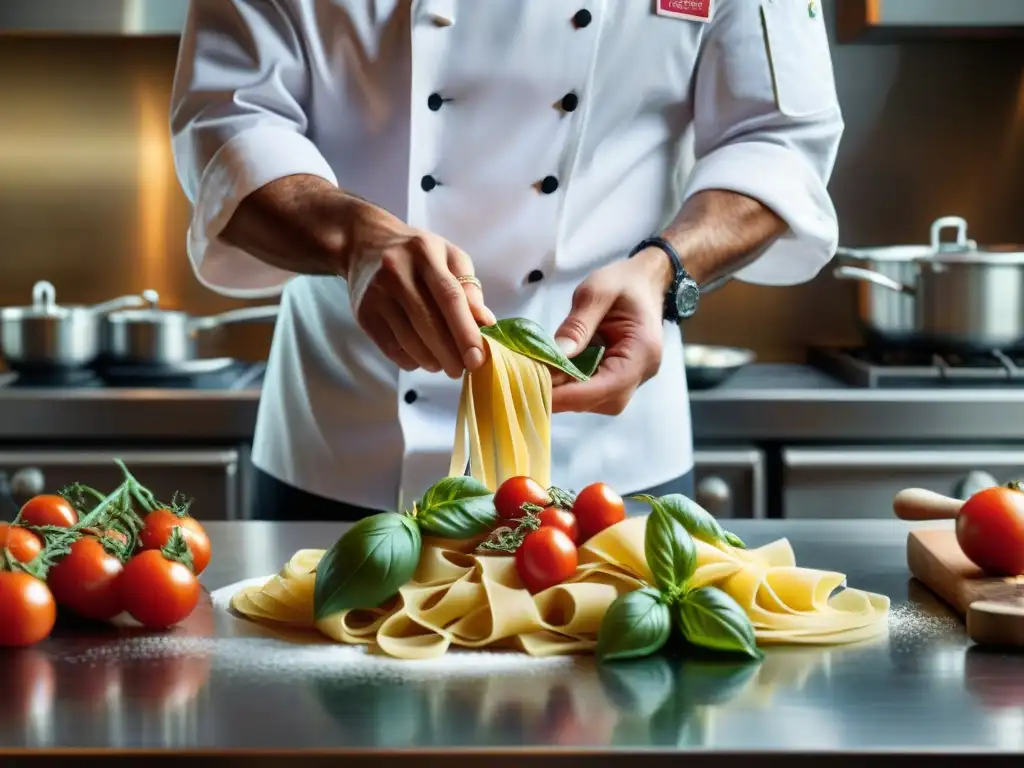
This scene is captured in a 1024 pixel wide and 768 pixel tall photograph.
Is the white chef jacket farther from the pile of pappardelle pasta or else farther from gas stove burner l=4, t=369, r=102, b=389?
gas stove burner l=4, t=369, r=102, b=389

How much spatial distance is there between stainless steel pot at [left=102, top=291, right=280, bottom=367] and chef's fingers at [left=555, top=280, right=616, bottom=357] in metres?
1.26

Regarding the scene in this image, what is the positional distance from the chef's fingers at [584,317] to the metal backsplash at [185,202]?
165cm

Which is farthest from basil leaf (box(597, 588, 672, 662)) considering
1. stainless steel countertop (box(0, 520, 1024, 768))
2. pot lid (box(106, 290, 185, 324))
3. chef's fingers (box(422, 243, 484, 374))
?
pot lid (box(106, 290, 185, 324))

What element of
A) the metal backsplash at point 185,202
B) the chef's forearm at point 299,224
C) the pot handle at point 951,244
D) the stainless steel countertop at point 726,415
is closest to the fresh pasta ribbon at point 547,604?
the chef's forearm at point 299,224

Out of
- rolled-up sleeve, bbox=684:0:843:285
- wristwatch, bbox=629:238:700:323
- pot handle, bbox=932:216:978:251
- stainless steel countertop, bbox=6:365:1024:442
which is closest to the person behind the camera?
wristwatch, bbox=629:238:700:323

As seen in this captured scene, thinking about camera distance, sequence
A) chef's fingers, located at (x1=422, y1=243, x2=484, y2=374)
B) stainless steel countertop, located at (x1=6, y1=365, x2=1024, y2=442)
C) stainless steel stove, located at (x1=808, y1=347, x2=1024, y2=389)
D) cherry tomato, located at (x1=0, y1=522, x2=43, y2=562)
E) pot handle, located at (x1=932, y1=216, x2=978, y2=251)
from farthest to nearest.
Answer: pot handle, located at (x1=932, y1=216, x2=978, y2=251) < stainless steel stove, located at (x1=808, y1=347, x2=1024, y2=389) < stainless steel countertop, located at (x1=6, y1=365, x2=1024, y2=442) < chef's fingers, located at (x1=422, y1=243, x2=484, y2=374) < cherry tomato, located at (x1=0, y1=522, x2=43, y2=562)

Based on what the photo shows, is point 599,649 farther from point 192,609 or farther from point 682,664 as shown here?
point 192,609

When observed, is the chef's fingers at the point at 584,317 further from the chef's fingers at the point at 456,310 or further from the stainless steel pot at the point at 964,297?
the stainless steel pot at the point at 964,297

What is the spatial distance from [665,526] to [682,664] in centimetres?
10

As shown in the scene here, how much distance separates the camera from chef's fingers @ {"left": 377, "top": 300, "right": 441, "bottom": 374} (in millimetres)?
1308

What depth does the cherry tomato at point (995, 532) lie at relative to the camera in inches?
44.9

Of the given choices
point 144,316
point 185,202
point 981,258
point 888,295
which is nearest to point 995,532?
point 981,258

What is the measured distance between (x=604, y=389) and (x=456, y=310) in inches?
7.6

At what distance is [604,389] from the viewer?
136cm
